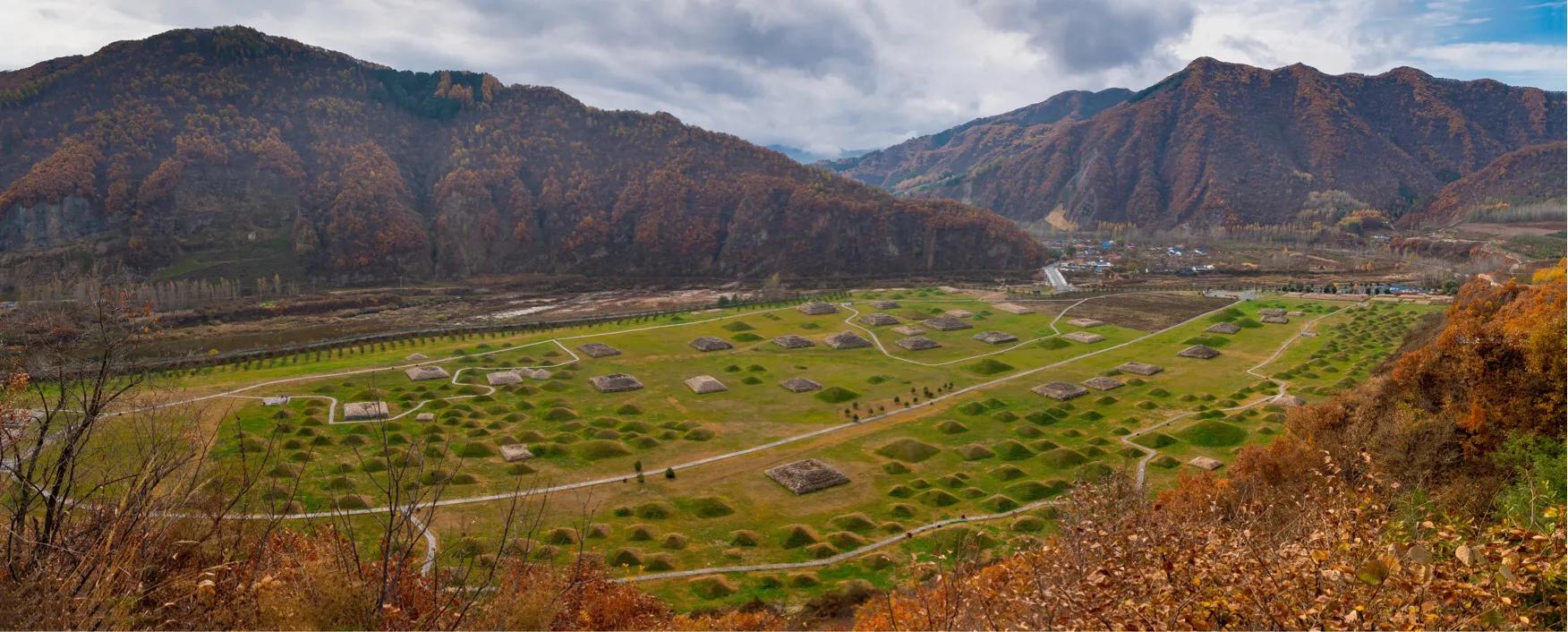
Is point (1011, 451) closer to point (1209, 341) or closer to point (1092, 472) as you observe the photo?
point (1092, 472)

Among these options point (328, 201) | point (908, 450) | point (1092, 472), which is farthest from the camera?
point (328, 201)

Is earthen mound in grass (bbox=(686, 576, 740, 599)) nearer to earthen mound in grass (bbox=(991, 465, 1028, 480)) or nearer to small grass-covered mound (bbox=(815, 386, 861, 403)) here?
earthen mound in grass (bbox=(991, 465, 1028, 480))

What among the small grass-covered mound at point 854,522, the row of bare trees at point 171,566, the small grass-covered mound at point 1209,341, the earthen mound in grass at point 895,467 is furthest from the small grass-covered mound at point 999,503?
the small grass-covered mound at point 1209,341

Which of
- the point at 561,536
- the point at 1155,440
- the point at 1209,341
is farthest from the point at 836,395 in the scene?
the point at 1209,341

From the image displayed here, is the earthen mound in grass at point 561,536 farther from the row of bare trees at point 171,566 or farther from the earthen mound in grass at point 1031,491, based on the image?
the earthen mound in grass at point 1031,491

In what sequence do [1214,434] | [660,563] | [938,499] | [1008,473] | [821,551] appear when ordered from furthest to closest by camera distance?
[1214,434]
[1008,473]
[938,499]
[821,551]
[660,563]
